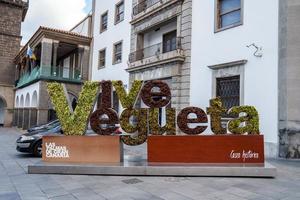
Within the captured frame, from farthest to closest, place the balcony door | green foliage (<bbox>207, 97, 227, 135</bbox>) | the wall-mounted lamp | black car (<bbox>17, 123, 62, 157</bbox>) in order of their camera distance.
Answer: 1. the balcony door
2. the wall-mounted lamp
3. black car (<bbox>17, 123, 62, 157</bbox>)
4. green foliage (<bbox>207, 97, 227, 135</bbox>)

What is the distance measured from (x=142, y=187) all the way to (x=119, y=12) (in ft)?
54.7

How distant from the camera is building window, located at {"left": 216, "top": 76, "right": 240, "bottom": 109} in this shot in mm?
11664

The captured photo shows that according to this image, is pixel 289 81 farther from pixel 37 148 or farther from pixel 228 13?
pixel 37 148

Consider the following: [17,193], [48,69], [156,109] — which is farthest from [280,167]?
[48,69]

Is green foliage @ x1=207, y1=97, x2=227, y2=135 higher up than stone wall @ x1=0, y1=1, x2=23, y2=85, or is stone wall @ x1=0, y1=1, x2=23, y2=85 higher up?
stone wall @ x1=0, y1=1, x2=23, y2=85

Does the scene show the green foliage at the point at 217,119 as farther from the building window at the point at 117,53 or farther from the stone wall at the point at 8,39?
the stone wall at the point at 8,39

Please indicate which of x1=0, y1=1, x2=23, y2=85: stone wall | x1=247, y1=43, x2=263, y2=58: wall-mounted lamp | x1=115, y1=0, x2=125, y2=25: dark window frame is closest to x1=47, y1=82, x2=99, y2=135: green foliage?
x1=247, y1=43, x2=263, y2=58: wall-mounted lamp

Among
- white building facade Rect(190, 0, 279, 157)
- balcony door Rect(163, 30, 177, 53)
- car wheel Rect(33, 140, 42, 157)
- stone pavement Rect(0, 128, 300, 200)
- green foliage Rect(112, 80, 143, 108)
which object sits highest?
balcony door Rect(163, 30, 177, 53)

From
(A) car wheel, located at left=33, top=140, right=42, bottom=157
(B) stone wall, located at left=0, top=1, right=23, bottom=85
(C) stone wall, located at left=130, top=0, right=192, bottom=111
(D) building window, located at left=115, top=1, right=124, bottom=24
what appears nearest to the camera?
(A) car wheel, located at left=33, top=140, right=42, bottom=157

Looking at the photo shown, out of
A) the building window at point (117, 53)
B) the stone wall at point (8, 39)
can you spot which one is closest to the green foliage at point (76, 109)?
the building window at point (117, 53)

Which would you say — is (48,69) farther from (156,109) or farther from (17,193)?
(17,193)

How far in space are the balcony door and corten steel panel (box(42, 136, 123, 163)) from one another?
9075 millimetres

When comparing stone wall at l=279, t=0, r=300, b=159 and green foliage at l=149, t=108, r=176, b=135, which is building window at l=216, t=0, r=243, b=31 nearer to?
stone wall at l=279, t=0, r=300, b=159

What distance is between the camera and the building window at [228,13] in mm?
11945
